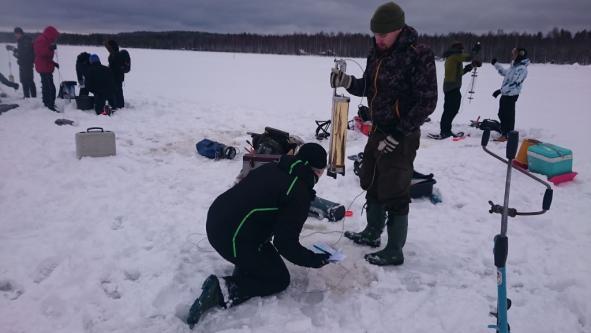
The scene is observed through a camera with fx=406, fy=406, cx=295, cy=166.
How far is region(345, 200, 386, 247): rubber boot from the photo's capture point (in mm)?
3604

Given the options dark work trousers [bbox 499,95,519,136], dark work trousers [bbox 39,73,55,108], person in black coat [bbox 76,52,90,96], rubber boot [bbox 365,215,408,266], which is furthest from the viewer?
person in black coat [bbox 76,52,90,96]

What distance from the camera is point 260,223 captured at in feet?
8.87

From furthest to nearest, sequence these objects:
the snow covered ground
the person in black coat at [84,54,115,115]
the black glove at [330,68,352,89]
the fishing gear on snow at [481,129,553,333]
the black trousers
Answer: the black trousers < the person in black coat at [84,54,115,115] < the black glove at [330,68,352,89] < the snow covered ground < the fishing gear on snow at [481,129,553,333]

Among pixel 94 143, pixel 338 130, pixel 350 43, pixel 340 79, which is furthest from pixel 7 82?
pixel 350 43

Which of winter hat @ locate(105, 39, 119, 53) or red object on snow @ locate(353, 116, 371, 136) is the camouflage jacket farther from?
winter hat @ locate(105, 39, 119, 53)

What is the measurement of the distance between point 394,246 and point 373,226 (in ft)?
1.19

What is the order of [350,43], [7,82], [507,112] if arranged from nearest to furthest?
1. [507,112]
2. [7,82]
3. [350,43]

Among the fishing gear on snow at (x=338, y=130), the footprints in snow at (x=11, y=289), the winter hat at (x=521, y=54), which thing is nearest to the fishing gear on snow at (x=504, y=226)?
the fishing gear on snow at (x=338, y=130)

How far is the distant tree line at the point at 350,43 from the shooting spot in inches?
2197

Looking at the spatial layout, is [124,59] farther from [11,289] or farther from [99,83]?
[11,289]

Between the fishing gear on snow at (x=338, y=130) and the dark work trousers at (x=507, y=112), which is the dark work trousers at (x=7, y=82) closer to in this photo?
the fishing gear on snow at (x=338, y=130)

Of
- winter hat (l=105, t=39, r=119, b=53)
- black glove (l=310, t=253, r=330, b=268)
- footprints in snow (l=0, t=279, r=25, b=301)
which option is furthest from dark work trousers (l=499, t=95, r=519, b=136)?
winter hat (l=105, t=39, r=119, b=53)

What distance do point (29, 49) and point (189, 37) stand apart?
307ft

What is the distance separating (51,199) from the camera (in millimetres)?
4406
